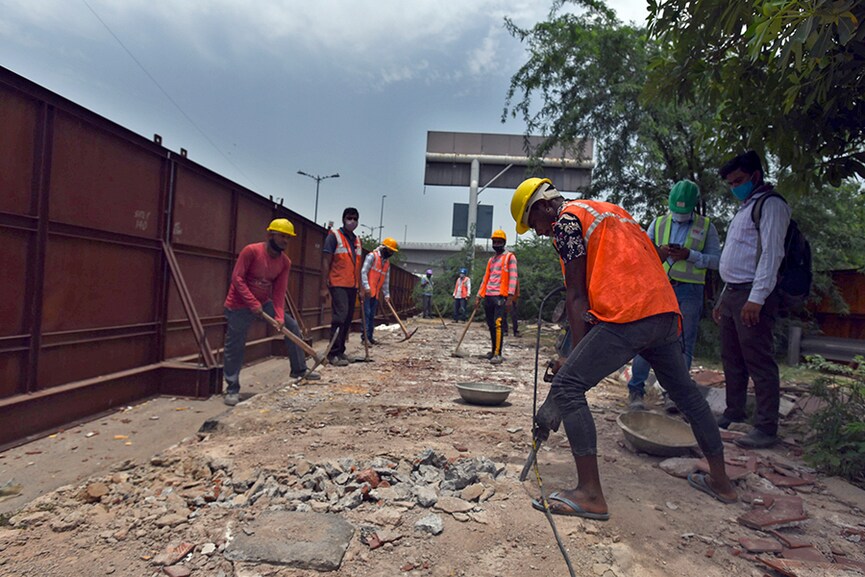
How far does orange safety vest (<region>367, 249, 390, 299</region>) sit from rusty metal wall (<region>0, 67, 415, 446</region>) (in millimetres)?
3136

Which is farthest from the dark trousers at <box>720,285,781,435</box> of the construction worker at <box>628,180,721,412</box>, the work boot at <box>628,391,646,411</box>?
the work boot at <box>628,391,646,411</box>

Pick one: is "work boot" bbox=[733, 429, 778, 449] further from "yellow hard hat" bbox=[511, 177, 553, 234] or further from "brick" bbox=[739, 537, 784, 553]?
"yellow hard hat" bbox=[511, 177, 553, 234]

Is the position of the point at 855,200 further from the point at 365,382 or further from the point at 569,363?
the point at 569,363

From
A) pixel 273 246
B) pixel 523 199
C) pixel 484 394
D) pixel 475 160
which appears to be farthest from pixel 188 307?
pixel 475 160

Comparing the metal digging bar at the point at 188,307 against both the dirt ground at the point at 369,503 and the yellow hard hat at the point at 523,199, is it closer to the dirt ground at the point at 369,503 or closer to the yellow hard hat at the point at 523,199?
the dirt ground at the point at 369,503

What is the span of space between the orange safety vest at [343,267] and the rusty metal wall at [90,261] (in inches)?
62.0

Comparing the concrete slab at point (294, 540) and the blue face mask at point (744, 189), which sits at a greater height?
the blue face mask at point (744, 189)

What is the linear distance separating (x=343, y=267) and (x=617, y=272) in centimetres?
518

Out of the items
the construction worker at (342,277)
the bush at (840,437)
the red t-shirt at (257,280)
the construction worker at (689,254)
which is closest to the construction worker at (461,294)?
the construction worker at (342,277)

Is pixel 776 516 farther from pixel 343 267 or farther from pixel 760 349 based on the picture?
pixel 343 267

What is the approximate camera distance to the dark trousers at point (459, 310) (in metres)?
20.9

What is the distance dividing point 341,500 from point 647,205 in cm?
1041

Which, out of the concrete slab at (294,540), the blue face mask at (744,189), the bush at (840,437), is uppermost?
the blue face mask at (744,189)

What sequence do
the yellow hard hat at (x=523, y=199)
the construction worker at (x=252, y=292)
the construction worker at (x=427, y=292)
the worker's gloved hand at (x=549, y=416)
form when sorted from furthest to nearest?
the construction worker at (x=427, y=292)
the construction worker at (x=252, y=292)
the yellow hard hat at (x=523, y=199)
the worker's gloved hand at (x=549, y=416)
